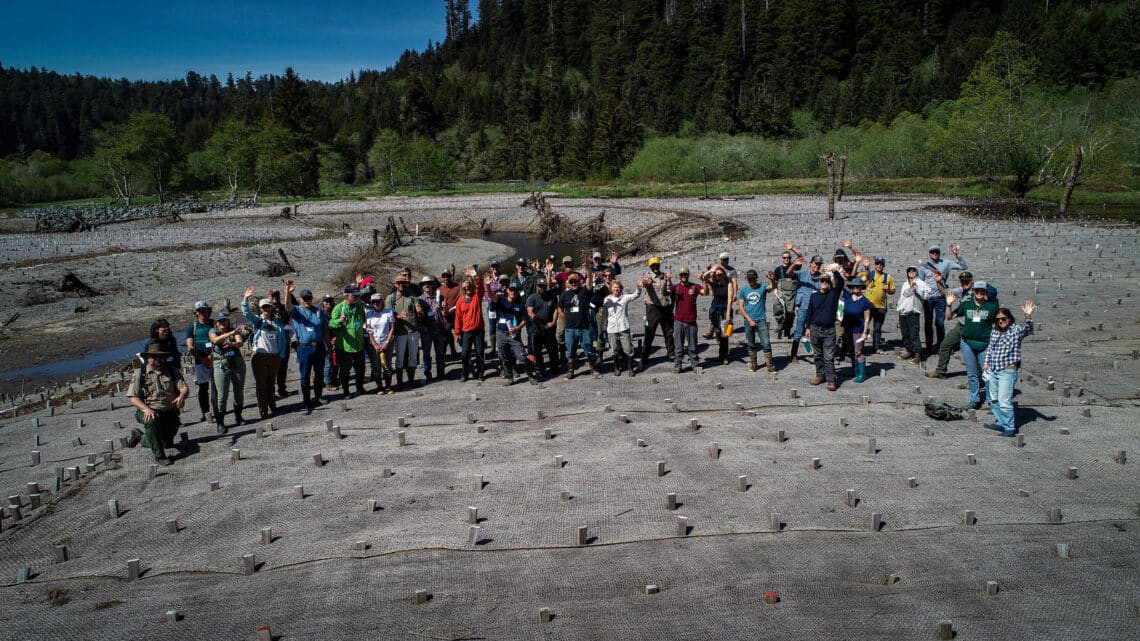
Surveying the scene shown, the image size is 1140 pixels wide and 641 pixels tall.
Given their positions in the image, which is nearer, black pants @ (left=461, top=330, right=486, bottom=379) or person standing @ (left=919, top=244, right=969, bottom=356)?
person standing @ (left=919, top=244, right=969, bottom=356)

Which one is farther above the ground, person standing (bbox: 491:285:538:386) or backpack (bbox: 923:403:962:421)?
person standing (bbox: 491:285:538:386)

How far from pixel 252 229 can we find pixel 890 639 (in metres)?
58.5

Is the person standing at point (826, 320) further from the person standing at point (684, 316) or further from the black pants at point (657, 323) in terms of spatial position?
the black pants at point (657, 323)

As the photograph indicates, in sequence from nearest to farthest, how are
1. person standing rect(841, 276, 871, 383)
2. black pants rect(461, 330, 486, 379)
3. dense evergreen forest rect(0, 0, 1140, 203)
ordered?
person standing rect(841, 276, 871, 383) < black pants rect(461, 330, 486, 379) < dense evergreen forest rect(0, 0, 1140, 203)

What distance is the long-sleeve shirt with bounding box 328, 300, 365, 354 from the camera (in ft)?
45.0

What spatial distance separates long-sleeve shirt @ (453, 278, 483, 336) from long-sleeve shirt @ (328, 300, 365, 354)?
189 centimetres

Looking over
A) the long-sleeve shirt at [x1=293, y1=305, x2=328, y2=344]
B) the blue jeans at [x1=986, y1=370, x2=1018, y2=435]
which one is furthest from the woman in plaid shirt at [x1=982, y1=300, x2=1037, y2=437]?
the long-sleeve shirt at [x1=293, y1=305, x2=328, y2=344]

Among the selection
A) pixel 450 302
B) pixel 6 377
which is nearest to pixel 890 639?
pixel 450 302

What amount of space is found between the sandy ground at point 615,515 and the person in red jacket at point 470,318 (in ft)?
3.49

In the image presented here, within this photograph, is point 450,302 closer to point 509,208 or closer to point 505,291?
point 505,291

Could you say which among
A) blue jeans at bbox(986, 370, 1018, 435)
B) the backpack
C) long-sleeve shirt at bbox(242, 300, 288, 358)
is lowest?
the backpack

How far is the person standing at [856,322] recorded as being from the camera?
13.7 meters

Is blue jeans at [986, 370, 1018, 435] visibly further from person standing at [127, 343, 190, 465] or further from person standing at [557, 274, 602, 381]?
person standing at [127, 343, 190, 465]

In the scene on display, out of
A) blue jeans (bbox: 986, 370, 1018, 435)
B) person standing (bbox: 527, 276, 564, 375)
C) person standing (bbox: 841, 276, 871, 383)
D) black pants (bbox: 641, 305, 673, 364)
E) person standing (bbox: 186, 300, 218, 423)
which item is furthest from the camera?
black pants (bbox: 641, 305, 673, 364)
